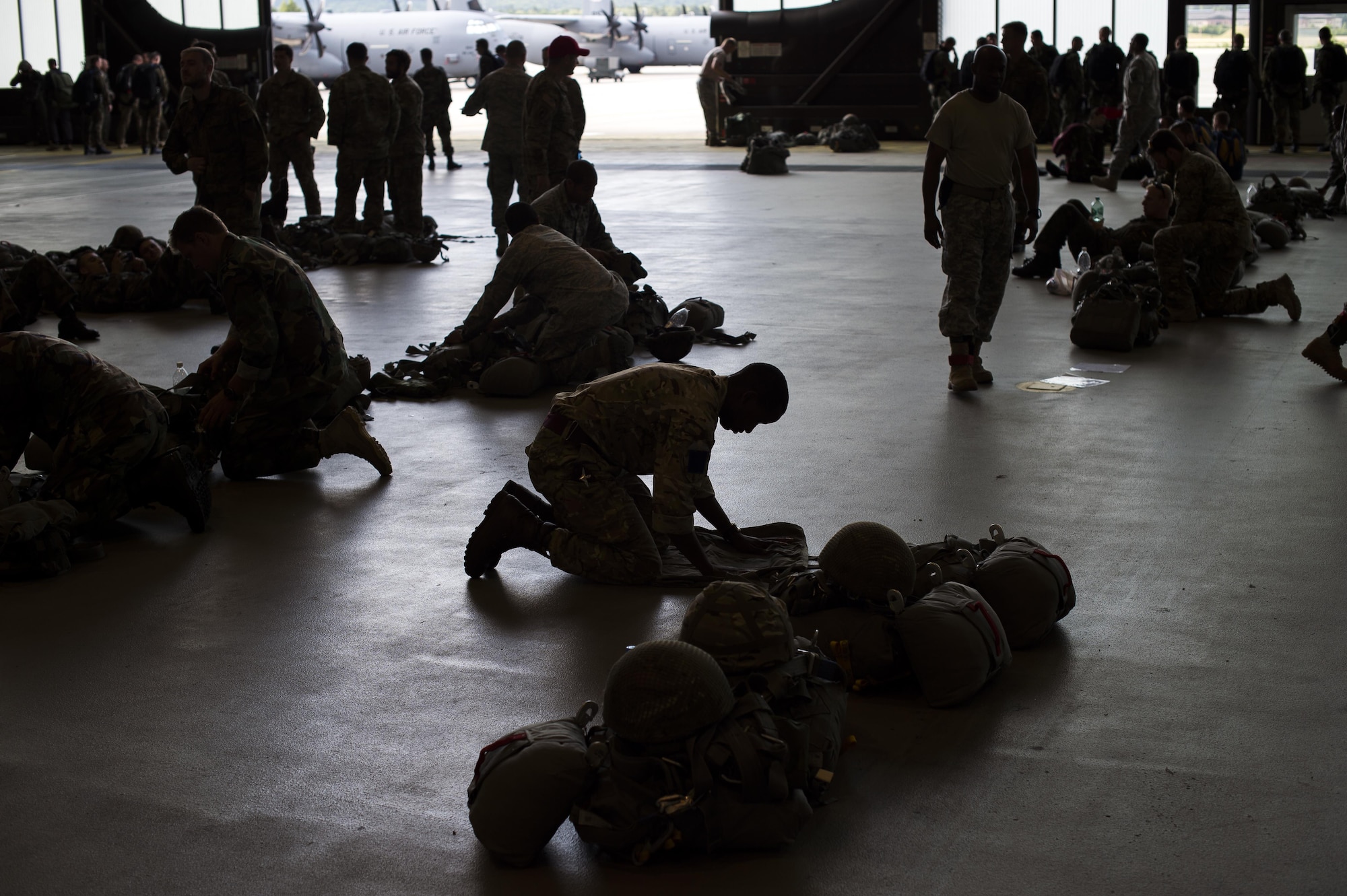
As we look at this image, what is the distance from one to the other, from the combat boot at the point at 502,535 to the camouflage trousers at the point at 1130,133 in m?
15.3

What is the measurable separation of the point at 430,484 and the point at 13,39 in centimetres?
2925

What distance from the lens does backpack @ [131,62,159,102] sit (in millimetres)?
26359

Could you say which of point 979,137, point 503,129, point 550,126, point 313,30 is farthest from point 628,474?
point 313,30

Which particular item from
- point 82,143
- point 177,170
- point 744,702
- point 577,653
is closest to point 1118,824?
point 744,702

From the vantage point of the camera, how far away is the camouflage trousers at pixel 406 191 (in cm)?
1426

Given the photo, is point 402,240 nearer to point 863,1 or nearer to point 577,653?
point 577,653

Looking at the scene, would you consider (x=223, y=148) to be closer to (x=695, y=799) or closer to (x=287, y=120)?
(x=287, y=120)

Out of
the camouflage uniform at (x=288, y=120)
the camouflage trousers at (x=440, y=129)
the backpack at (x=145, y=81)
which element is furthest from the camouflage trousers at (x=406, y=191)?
the backpack at (x=145, y=81)

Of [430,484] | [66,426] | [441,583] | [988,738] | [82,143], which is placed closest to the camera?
[988,738]

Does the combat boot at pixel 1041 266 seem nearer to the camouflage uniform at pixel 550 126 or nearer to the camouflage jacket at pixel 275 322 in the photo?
the camouflage uniform at pixel 550 126

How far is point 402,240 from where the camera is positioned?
44.1 ft

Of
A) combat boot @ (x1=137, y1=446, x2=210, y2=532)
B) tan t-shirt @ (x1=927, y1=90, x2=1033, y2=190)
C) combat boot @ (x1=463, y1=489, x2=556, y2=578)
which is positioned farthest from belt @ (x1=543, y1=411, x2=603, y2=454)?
tan t-shirt @ (x1=927, y1=90, x2=1033, y2=190)

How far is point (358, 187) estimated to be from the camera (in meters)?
14.2

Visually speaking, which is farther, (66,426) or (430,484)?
(430,484)
